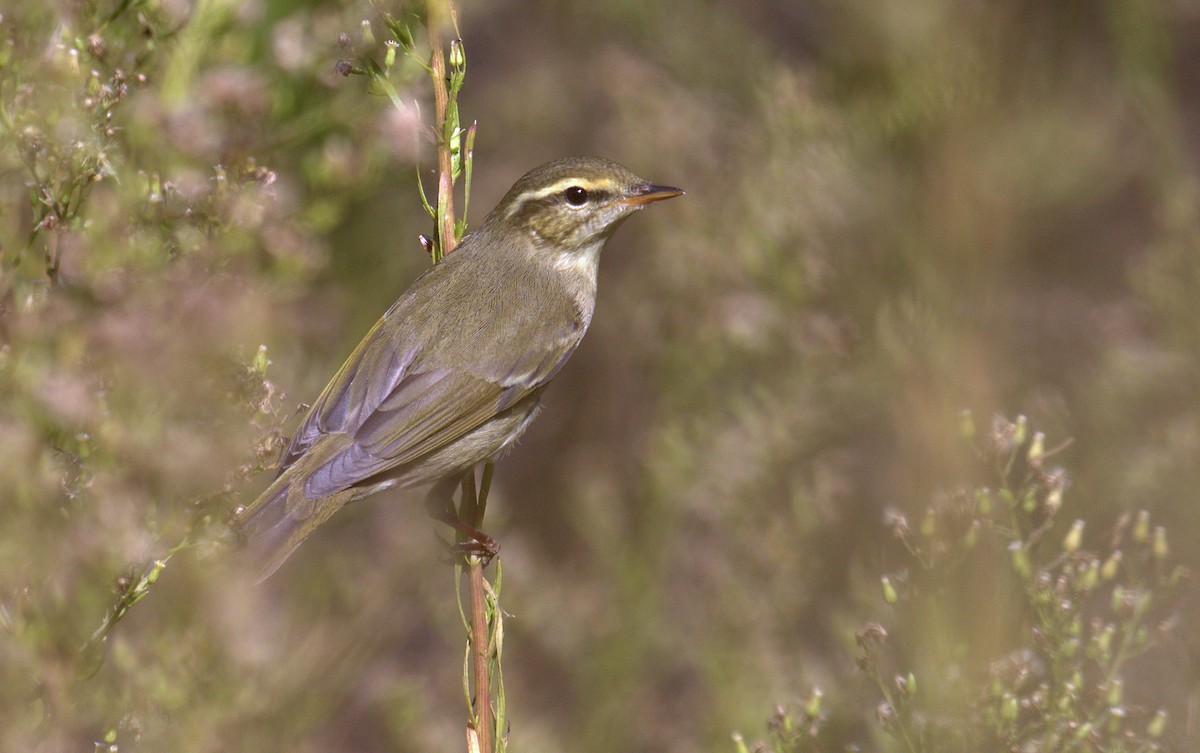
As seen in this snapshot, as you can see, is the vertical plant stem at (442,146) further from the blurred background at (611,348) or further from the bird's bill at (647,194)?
the bird's bill at (647,194)

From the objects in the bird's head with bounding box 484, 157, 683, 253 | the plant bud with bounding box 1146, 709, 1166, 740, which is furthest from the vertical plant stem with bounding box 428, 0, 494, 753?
the plant bud with bounding box 1146, 709, 1166, 740

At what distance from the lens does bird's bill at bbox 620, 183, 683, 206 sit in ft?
11.4

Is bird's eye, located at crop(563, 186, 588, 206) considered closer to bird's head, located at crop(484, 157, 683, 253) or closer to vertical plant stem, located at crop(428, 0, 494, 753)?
bird's head, located at crop(484, 157, 683, 253)

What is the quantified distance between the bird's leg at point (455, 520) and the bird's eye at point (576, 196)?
0.91 metres

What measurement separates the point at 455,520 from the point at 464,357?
1.54 ft

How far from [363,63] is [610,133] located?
3.47 m

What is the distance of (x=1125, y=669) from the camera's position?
16.0 ft

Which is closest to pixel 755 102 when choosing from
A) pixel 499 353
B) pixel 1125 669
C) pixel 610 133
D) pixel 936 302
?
pixel 610 133

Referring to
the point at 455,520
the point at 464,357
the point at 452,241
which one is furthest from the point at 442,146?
the point at 455,520

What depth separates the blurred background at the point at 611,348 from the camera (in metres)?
2.04

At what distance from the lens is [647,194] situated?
11.6 feet

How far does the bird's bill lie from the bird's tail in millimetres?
1246

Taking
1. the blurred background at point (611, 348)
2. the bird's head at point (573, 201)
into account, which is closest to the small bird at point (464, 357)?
the bird's head at point (573, 201)

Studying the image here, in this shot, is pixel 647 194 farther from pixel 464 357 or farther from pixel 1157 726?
pixel 1157 726
